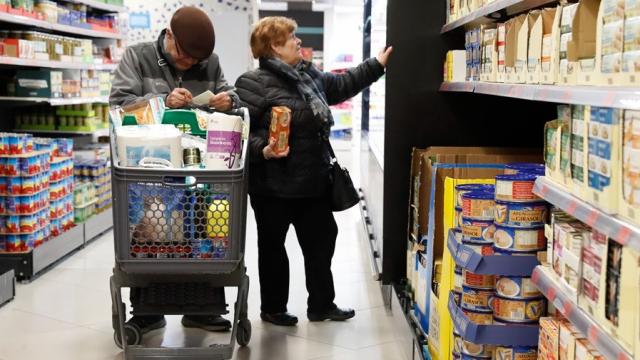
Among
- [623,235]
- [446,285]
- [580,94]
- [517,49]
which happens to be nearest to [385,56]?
[517,49]

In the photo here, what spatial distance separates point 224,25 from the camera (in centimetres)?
1011

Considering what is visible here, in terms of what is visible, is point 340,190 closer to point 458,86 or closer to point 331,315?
point 331,315

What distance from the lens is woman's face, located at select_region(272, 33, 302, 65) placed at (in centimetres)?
411

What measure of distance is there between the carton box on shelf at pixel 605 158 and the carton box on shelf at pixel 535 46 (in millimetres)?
649

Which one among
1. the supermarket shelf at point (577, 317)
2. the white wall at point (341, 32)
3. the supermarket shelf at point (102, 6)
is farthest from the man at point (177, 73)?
the white wall at point (341, 32)

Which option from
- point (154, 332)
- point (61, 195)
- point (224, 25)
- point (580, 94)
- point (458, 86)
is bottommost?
point (154, 332)

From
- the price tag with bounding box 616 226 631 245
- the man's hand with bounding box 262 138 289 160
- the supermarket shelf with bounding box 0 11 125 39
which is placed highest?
the supermarket shelf with bounding box 0 11 125 39

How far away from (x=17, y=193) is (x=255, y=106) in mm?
2070

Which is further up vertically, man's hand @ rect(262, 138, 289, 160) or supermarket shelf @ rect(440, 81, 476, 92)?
supermarket shelf @ rect(440, 81, 476, 92)

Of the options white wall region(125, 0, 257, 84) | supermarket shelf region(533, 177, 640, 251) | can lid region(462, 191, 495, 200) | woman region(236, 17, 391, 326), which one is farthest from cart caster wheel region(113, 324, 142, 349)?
white wall region(125, 0, 257, 84)

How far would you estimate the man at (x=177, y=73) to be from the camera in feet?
12.0

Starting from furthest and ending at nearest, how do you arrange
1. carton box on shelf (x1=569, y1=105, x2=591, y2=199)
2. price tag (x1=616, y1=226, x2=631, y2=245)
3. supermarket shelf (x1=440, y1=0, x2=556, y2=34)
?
supermarket shelf (x1=440, y1=0, x2=556, y2=34) < carton box on shelf (x1=569, y1=105, x2=591, y2=199) < price tag (x1=616, y1=226, x2=631, y2=245)

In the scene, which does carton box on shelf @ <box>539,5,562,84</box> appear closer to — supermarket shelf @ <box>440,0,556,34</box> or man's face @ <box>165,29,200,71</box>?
supermarket shelf @ <box>440,0,556,34</box>

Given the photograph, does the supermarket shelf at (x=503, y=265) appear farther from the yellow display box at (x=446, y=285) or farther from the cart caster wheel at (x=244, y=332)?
the cart caster wheel at (x=244, y=332)
